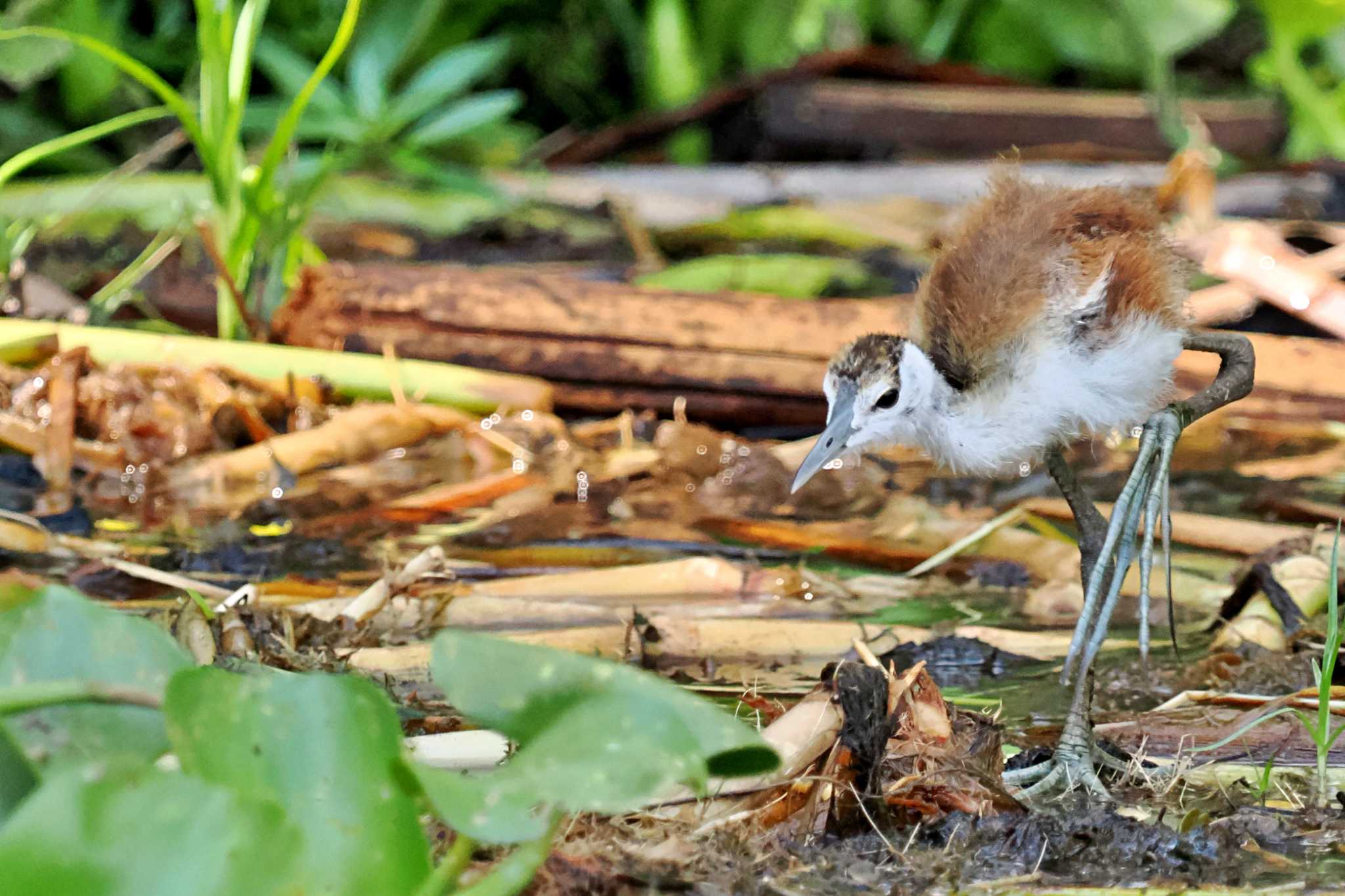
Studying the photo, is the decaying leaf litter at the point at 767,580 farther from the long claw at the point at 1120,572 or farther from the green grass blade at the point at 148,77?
the green grass blade at the point at 148,77

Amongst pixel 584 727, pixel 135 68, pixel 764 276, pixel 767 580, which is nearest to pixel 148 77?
pixel 135 68

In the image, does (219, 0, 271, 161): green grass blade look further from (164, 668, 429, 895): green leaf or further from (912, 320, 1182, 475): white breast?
(164, 668, 429, 895): green leaf

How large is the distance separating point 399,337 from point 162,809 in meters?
3.22

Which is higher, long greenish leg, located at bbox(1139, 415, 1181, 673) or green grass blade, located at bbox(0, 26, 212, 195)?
green grass blade, located at bbox(0, 26, 212, 195)

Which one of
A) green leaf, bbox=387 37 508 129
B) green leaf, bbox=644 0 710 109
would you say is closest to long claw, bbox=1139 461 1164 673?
green leaf, bbox=387 37 508 129

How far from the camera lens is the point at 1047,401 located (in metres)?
2.10

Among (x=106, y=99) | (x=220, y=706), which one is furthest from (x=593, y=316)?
(x=106, y=99)

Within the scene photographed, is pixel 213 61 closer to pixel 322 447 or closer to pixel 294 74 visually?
pixel 322 447

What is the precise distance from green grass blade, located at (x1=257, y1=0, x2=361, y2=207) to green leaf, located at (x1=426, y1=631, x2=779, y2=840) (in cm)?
263

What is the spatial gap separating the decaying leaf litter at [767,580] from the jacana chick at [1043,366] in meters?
0.31

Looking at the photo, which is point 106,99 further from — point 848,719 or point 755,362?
point 848,719

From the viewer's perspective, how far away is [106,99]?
6727 mm

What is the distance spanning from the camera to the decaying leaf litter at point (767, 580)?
5.57 feet

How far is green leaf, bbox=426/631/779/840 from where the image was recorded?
1.27 m
